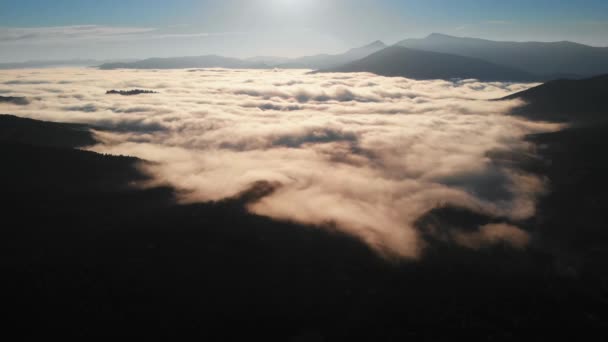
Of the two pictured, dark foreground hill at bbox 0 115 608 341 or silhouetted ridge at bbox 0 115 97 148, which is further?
silhouetted ridge at bbox 0 115 97 148

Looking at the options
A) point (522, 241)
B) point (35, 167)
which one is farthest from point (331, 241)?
point (35, 167)

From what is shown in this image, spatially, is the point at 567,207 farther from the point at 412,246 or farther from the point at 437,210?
the point at 412,246

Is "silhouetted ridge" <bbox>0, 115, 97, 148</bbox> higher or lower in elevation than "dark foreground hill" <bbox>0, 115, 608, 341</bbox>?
higher

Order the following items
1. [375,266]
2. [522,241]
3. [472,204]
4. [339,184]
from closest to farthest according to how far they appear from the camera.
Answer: [375,266] → [522,241] → [472,204] → [339,184]

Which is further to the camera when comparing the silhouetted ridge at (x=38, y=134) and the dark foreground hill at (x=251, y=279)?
the silhouetted ridge at (x=38, y=134)

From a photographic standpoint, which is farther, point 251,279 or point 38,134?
point 38,134

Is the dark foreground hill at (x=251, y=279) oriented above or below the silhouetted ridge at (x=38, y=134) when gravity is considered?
below

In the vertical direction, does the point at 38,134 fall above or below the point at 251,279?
above

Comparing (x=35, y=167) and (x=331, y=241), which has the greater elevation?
(x=35, y=167)
